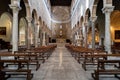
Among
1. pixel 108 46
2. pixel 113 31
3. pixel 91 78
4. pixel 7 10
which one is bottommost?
pixel 91 78

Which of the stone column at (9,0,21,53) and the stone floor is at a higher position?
the stone column at (9,0,21,53)

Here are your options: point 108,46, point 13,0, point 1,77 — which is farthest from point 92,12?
point 1,77

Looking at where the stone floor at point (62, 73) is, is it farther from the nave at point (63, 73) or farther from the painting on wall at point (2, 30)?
the painting on wall at point (2, 30)

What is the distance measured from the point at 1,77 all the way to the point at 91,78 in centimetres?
316

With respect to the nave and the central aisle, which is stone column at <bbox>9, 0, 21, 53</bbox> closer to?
the central aisle

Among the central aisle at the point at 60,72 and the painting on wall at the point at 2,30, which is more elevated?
the painting on wall at the point at 2,30

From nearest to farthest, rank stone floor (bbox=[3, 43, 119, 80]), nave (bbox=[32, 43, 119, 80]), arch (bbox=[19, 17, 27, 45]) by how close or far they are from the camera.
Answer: nave (bbox=[32, 43, 119, 80])
stone floor (bbox=[3, 43, 119, 80])
arch (bbox=[19, 17, 27, 45])

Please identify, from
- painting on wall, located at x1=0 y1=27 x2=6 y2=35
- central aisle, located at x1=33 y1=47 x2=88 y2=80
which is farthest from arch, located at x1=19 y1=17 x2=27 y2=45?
central aisle, located at x1=33 y1=47 x2=88 y2=80

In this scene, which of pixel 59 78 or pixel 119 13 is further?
pixel 119 13

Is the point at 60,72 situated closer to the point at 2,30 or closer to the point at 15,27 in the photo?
the point at 15,27

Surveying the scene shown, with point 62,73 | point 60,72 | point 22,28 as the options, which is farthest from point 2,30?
point 62,73

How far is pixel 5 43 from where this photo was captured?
89.4 feet

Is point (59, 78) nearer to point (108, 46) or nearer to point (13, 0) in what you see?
point (108, 46)

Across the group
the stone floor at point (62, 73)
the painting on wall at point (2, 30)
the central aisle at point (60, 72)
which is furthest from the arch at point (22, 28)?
the stone floor at point (62, 73)
